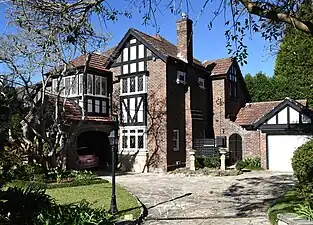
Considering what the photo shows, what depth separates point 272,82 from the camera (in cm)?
3644

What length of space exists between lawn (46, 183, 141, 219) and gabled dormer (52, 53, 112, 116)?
863cm

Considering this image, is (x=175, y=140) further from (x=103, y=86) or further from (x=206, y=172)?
(x=103, y=86)

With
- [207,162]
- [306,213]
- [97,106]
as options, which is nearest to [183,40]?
[97,106]

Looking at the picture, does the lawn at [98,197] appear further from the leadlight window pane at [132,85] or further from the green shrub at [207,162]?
the leadlight window pane at [132,85]

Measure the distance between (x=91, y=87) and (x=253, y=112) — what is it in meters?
12.5

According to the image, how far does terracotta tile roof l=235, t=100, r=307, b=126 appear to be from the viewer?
26141mm

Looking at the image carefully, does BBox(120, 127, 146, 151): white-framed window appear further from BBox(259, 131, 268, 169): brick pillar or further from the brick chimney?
BBox(259, 131, 268, 169): brick pillar

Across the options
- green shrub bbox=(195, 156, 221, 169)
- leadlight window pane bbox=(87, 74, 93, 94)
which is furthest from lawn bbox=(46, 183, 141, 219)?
leadlight window pane bbox=(87, 74, 93, 94)

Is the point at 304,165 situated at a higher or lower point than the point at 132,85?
lower

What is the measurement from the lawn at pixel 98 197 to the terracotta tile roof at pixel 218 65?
49.2 feet

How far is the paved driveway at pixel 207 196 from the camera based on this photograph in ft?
34.5

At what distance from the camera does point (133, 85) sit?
2452 centimetres

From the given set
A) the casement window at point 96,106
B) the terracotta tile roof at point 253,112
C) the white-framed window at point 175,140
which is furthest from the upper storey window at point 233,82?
the casement window at point 96,106

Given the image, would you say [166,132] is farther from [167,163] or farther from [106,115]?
[106,115]
